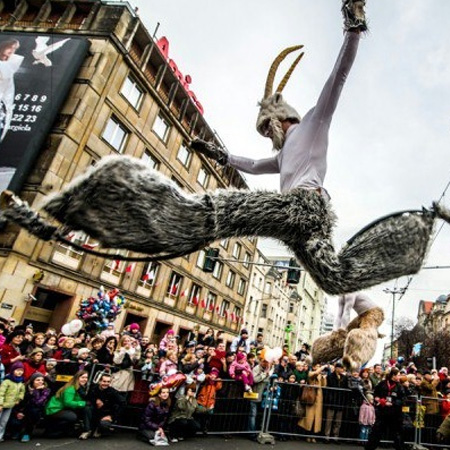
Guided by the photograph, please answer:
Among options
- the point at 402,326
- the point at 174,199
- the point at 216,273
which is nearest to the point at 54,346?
the point at 174,199

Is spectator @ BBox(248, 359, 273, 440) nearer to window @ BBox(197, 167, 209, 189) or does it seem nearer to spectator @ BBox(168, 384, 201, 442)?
spectator @ BBox(168, 384, 201, 442)

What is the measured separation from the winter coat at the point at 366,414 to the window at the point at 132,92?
1605 centimetres

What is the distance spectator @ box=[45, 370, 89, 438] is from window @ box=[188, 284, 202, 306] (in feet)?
60.6

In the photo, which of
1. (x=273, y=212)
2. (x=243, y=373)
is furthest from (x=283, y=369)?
(x=273, y=212)

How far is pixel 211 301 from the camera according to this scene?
1083 inches

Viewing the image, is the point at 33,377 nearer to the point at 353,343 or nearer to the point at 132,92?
the point at 353,343

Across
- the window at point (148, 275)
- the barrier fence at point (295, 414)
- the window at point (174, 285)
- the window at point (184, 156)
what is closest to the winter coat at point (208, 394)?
the barrier fence at point (295, 414)

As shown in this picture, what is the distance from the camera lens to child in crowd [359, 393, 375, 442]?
766 centimetres

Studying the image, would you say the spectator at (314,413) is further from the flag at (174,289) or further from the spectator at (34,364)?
the flag at (174,289)

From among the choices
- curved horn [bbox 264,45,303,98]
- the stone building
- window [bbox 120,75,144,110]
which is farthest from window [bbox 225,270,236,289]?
curved horn [bbox 264,45,303,98]

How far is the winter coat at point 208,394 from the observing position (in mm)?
7082

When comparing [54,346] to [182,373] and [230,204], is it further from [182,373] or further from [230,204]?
[230,204]

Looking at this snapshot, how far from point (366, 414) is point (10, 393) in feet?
21.9

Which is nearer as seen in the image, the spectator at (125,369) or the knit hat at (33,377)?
the knit hat at (33,377)
